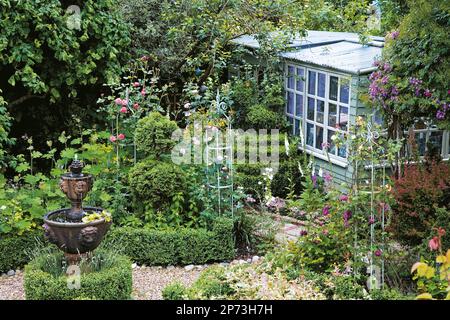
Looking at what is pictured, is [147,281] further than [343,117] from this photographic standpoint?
No

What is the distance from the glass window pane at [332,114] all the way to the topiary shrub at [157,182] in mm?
2952

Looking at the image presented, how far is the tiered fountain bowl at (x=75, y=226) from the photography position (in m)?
5.70

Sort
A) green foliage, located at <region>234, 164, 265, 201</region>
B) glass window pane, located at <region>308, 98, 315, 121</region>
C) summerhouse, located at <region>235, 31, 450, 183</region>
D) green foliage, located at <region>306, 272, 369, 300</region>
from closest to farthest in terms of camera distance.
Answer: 1. green foliage, located at <region>306, 272, 369, 300</region>
2. summerhouse, located at <region>235, 31, 450, 183</region>
3. green foliage, located at <region>234, 164, 265, 201</region>
4. glass window pane, located at <region>308, 98, 315, 121</region>

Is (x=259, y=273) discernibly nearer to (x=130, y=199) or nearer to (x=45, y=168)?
(x=130, y=199)

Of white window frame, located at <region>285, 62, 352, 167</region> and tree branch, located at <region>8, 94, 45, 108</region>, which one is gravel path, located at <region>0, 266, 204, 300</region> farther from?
tree branch, located at <region>8, 94, 45, 108</region>

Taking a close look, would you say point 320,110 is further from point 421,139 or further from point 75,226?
point 75,226

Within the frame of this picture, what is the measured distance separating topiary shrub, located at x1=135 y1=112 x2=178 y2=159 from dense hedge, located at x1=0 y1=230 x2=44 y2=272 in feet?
4.86

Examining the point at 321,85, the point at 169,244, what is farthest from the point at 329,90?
the point at 169,244

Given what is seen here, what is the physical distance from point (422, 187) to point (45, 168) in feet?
18.6

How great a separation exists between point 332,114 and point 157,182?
3384mm

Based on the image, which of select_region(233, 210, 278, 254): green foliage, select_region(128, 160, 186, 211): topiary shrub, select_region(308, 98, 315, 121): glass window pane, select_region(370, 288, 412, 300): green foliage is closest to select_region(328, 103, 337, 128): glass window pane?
select_region(308, 98, 315, 121): glass window pane

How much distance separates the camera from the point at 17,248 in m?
6.77

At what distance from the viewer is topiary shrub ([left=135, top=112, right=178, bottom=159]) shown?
7117mm

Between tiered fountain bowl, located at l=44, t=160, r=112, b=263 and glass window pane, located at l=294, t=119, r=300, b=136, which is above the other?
tiered fountain bowl, located at l=44, t=160, r=112, b=263
